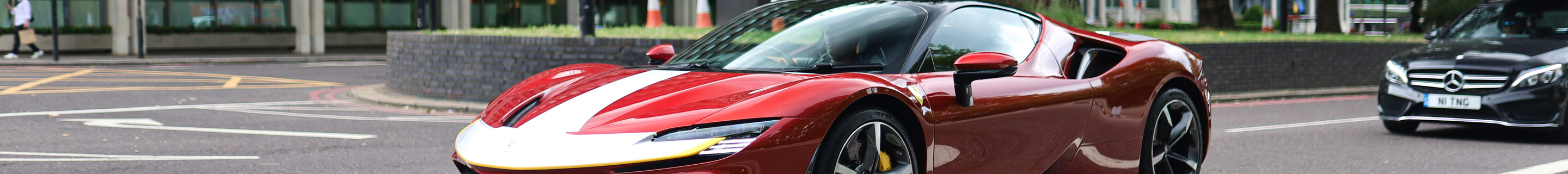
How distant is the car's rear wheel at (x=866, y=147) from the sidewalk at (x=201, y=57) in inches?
750

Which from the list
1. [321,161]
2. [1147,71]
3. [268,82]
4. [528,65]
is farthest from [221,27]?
[1147,71]

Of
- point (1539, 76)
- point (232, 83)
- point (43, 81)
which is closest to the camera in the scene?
point (1539, 76)

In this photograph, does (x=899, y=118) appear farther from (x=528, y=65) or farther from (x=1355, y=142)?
(x=528, y=65)

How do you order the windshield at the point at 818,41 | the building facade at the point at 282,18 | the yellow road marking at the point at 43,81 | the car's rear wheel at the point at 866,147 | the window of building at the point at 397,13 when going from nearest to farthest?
the car's rear wheel at the point at 866,147 → the windshield at the point at 818,41 → the yellow road marking at the point at 43,81 → the building facade at the point at 282,18 → the window of building at the point at 397,13

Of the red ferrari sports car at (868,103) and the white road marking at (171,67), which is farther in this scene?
the white road marking at (171,67)

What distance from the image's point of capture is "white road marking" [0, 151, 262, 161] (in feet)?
21.9

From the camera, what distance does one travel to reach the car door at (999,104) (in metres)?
4.11

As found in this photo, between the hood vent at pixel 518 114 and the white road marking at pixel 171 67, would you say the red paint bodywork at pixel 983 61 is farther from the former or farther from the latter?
the white road marking at pixel 171 67

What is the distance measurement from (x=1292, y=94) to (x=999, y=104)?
10959 millimetres

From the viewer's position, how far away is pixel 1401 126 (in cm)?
877

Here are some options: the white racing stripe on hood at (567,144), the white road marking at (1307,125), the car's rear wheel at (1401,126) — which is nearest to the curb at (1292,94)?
the white road marking at (1307,125)

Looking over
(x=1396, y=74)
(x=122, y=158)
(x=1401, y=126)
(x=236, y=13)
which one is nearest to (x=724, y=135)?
(x=122, y=158)

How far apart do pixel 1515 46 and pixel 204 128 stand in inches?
→ 306

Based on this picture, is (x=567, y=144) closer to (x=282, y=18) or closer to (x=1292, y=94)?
(x=1292, y=94)
